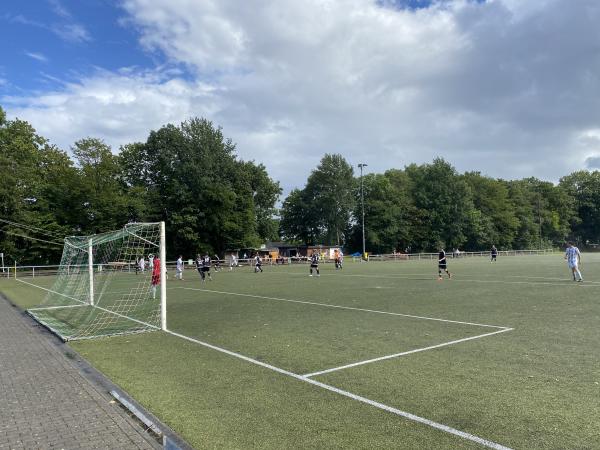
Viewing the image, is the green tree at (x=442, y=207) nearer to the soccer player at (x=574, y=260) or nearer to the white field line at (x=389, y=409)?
the soccer player at (x=574, y=260)

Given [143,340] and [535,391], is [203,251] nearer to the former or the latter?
[143,340]

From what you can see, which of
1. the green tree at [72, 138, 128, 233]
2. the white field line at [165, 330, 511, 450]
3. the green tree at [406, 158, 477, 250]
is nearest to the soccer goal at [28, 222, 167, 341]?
the white field line at [165, 330, 511, 450]

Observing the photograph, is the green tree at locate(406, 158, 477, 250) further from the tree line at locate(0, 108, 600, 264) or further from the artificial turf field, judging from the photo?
→ the artificial turf field

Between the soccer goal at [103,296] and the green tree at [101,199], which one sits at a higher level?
the green tree at [101,199]

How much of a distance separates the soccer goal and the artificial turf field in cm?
131

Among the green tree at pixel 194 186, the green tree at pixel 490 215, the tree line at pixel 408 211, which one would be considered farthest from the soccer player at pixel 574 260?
the green tree at pixel 490 215

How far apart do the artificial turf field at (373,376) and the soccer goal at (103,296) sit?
4.31 ft

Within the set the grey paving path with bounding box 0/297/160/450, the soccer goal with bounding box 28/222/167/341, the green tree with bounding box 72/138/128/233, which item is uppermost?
the green tree with bounding box 72/138/128/233

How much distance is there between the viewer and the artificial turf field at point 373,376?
4.51m

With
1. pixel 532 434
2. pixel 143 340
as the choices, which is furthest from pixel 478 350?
pixel 143 340

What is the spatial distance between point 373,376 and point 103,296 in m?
16.0

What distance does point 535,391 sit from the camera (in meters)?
5.53

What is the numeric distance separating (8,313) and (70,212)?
38.1 m

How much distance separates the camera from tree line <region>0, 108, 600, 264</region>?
1917 inches
